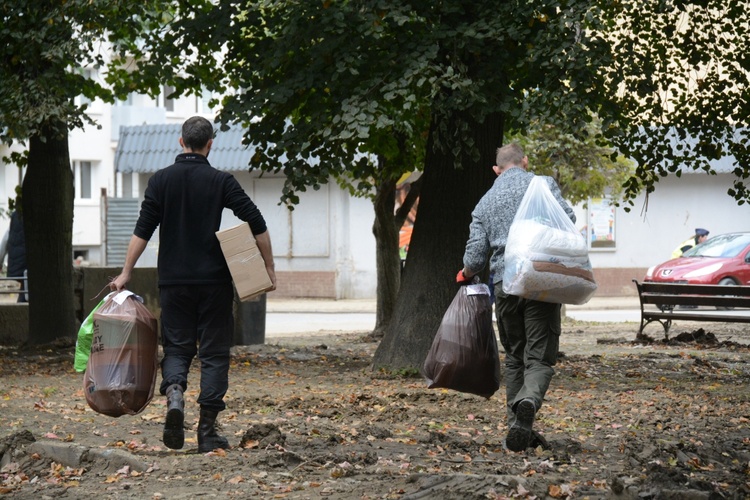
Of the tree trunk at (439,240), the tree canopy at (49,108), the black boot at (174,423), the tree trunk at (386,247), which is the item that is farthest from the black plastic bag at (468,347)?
the tree trunk at (386,247)

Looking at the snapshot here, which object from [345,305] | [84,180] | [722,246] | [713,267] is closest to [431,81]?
[713,267]

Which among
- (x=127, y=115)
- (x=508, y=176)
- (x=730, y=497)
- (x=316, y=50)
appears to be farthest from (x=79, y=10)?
(x=127, y=115)

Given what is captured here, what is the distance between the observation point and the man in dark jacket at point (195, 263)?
23.5 ft

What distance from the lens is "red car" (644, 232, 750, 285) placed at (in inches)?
1047

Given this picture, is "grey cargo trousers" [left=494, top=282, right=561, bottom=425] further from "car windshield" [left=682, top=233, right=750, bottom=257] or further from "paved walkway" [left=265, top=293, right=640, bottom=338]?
"car windshield" [left=682, top=233, right=750, bottom=257]

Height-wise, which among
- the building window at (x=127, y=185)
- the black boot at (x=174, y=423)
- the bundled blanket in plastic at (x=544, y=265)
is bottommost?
the black boot at (x=174, y=423)

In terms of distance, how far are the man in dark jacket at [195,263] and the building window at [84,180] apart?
39171 mm

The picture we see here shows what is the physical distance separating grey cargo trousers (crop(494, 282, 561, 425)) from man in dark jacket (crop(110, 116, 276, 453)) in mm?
1535

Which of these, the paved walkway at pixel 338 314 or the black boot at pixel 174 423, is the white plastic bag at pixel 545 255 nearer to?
the black boot at pixel 174 423

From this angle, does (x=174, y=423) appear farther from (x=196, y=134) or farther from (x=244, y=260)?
(x=196, y=134)

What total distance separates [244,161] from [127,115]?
10308 mm

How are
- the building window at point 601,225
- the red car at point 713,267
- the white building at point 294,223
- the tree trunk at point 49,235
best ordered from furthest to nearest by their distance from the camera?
the building window at point 601,225 → the white building at point 294,223 → the red car at point 713,267 → the tree trunk at point 49,235

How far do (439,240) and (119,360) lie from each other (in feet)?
18.1

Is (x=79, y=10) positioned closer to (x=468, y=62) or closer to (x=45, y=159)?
(x=45, y=159)
